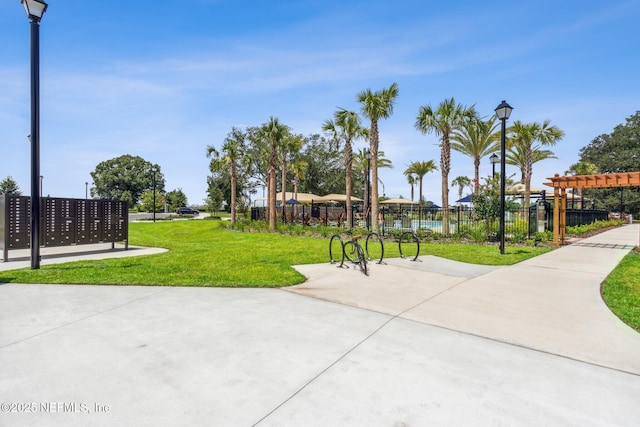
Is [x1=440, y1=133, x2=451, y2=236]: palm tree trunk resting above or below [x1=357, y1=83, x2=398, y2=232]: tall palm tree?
below

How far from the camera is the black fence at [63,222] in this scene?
963 cm

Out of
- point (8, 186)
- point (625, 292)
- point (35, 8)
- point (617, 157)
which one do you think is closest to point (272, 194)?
point (35, 8)

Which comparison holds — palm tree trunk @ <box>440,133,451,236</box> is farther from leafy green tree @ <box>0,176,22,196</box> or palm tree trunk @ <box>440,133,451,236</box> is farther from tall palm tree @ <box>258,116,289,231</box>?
leafy green tree @ <box>0,176,22,196</box>

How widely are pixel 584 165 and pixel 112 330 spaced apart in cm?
5527

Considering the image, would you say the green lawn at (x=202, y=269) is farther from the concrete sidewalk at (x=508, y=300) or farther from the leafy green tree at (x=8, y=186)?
the leafy green tree at (x=8, y=186)

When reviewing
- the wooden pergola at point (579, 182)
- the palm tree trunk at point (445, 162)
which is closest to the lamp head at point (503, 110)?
the wooden pergola at point (579, 182)

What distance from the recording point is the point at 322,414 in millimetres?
2473

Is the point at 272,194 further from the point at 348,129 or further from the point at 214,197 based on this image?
the point at 214,197

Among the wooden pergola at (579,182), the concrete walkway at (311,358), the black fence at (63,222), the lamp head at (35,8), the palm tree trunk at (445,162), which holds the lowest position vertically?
the concrete walkway at (311,358)

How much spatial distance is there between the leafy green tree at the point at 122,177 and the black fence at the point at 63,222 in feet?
247

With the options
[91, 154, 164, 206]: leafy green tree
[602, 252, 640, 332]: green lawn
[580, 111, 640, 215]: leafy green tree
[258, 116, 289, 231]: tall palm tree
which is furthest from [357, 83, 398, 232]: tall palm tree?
[91, 154, 164, 206]: leafy green tree

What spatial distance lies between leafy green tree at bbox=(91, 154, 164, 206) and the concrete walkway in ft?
277

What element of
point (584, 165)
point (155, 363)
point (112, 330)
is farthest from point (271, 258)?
point (584, 165)

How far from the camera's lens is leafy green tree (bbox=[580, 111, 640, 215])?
48656 millimetres
